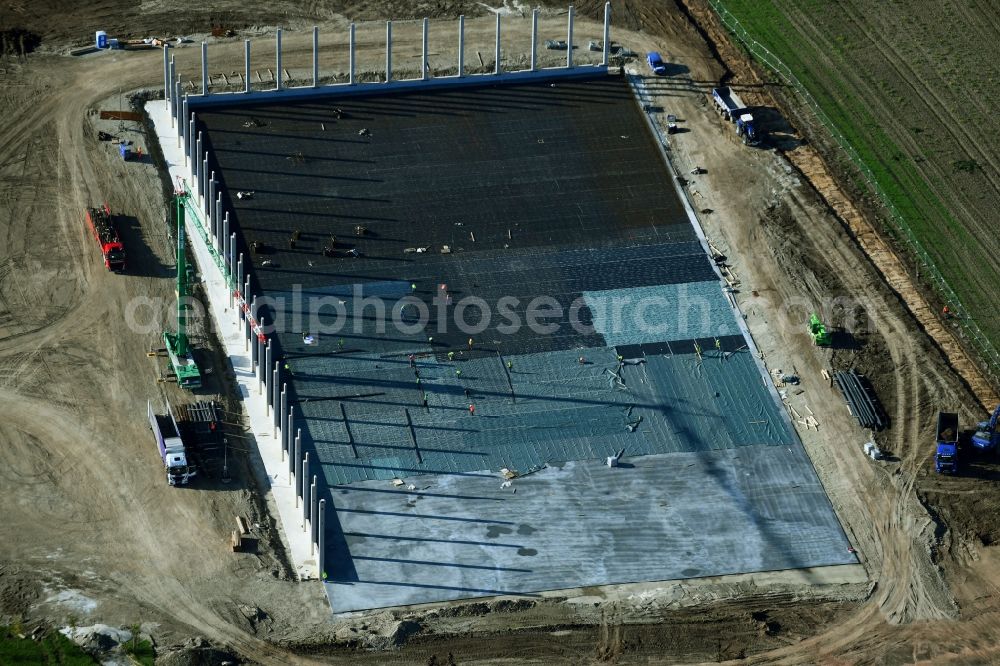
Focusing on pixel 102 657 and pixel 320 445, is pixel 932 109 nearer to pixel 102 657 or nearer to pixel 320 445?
pixel 320 445

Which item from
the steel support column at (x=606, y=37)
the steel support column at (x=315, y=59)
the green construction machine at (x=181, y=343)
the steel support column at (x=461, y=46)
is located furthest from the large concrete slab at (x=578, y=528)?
the steel support column at (x=606, y=37)

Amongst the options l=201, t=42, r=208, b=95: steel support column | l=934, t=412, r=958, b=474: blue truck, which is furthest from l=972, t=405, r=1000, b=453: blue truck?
l=201, t=42, r=208, b=95: steel support column

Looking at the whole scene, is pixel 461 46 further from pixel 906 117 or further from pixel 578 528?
pixel 578 528

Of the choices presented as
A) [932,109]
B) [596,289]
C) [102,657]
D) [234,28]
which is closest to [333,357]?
[596,289]

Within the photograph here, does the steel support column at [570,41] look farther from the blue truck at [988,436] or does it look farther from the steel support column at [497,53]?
the blue truck at [988,436]

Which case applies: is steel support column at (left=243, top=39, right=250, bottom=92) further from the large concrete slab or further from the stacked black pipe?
the stacked black pipe
